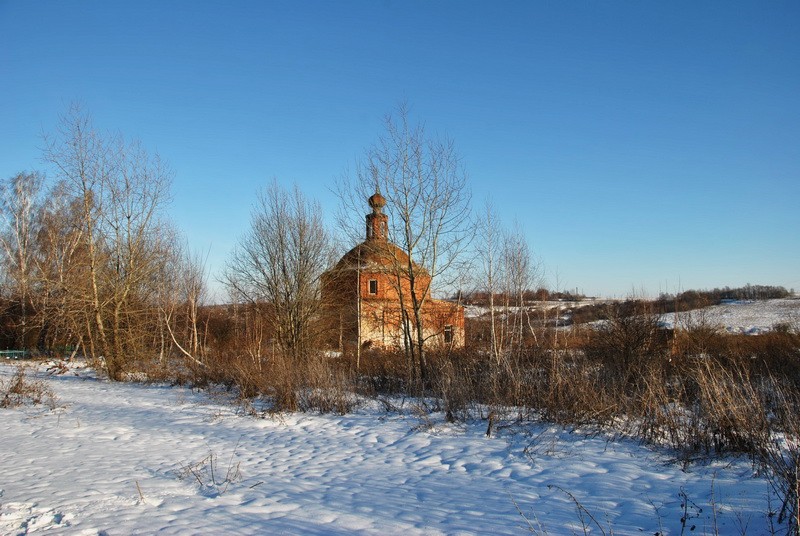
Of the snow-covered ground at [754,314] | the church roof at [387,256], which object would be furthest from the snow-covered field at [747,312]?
the church roof at [387,256]

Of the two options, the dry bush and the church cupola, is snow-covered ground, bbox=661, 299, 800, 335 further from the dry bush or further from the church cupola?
the dry bush

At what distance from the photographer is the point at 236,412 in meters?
10.0

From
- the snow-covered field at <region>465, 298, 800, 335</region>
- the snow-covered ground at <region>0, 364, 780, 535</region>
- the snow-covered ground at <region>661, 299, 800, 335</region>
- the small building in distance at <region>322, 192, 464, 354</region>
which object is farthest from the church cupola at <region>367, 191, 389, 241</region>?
the snow-covered ground at <region>661, 299, 800, 335</region>

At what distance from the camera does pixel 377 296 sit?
32219 mm

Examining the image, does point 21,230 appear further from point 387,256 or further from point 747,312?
point 747,312

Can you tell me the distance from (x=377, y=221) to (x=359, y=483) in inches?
422

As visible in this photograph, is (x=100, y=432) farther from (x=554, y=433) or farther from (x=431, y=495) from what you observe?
(x=554, y=433)

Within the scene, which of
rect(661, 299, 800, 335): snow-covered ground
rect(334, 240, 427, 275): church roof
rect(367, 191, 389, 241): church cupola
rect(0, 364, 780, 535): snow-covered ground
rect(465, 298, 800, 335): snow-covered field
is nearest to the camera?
rect(0, 364, 780, 535): snow-covered ground

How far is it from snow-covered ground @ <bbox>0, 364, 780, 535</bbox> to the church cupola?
697 cm

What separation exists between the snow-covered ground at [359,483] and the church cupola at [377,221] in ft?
22.9

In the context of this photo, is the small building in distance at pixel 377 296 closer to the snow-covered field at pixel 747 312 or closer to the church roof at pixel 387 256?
the church roof at pixel 387 256

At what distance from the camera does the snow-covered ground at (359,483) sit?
406 cm

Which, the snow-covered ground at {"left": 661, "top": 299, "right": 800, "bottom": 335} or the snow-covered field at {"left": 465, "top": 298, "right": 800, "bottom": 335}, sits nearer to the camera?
the snow-covered field at {"left": 465, "top": 298, "right": 800, "bottom": 335}

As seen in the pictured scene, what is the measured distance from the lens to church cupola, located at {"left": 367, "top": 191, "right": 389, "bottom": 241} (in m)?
14.5
